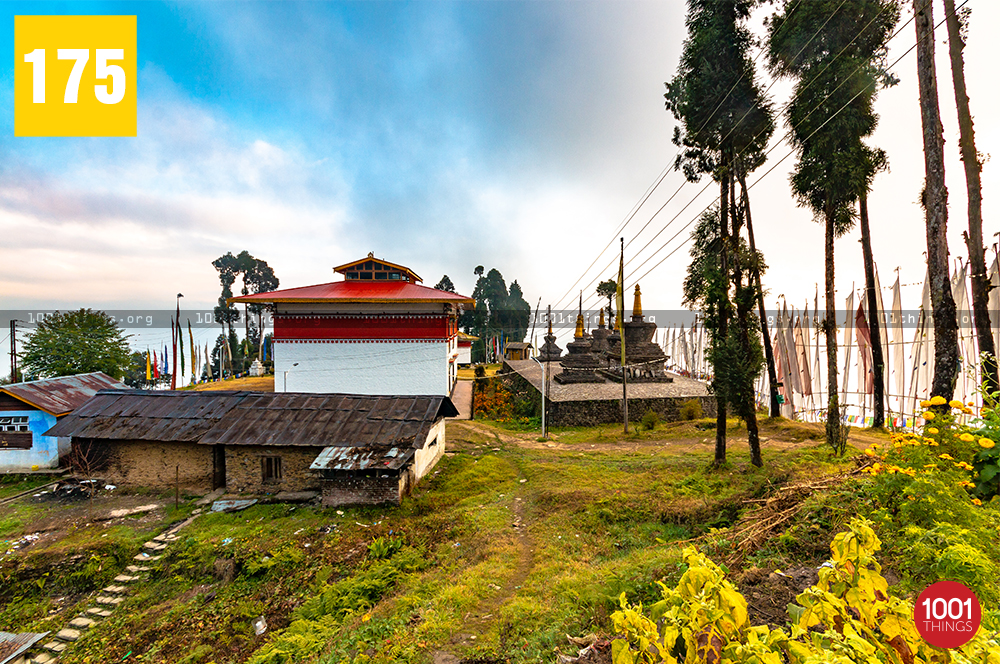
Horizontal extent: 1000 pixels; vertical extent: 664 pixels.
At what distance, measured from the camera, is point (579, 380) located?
84.2 feet

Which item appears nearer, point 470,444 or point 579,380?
point 470,444

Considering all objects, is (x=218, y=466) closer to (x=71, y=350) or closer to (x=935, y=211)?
(x=935, y=211)

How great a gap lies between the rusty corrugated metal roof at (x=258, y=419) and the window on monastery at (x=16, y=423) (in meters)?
2.45

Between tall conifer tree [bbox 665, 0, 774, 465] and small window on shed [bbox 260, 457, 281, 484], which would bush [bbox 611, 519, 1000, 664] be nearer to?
tall conifer tree [bbox 665, 0, 774, 465]

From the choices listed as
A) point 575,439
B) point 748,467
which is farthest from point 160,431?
point 748,467

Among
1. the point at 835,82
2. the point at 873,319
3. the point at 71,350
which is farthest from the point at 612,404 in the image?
the point at 71,350

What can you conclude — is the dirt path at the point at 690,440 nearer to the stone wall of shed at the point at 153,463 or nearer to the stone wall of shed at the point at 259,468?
the stone wall of shed at the point at 259,468

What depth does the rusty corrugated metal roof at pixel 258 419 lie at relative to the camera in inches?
460

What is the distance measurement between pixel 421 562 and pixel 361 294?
1759cm

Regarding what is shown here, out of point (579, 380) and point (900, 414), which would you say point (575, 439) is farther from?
point (900, 414)

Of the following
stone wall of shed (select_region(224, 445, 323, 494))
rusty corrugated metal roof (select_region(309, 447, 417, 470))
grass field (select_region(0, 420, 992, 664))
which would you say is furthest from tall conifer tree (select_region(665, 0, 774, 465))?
stone wall of shed (select_region(224, 445, 323, 494))

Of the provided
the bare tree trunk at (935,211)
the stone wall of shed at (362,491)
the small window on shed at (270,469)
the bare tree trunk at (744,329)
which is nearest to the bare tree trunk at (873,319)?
the bare tree trunk at (935,211)

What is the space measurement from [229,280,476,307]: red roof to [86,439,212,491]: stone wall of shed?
30.2ft

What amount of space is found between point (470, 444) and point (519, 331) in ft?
143
